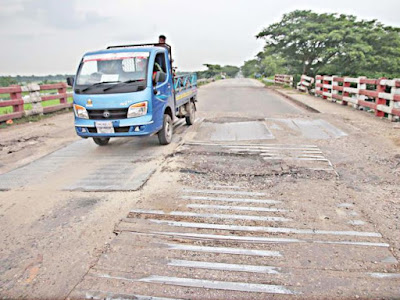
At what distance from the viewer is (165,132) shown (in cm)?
690

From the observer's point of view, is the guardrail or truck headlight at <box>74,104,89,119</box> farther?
the guardrail

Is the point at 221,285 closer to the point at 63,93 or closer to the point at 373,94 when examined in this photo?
the point at 373,94

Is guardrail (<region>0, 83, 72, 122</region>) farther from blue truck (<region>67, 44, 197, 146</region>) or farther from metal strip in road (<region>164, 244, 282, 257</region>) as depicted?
metal strip in road (<region>164, 244, 282, 257</region>)

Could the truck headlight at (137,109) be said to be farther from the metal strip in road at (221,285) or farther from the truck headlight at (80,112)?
the metal strip in road at (221,285)

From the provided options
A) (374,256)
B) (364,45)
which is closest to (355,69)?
(364,45)

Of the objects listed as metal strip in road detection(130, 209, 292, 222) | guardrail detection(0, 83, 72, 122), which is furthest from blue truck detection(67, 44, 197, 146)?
guardrail detection(0, 83, 72, 122)

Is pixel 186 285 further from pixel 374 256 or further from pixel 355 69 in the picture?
pixel 355 69

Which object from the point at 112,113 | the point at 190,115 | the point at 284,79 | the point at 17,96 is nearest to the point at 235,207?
the point at 112,113

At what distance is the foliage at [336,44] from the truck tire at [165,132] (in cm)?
1966

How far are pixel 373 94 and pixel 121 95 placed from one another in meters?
8.95

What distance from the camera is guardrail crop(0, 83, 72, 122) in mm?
10155

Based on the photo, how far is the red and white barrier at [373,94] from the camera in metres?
9.30

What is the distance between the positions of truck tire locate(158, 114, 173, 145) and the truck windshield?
111 cm

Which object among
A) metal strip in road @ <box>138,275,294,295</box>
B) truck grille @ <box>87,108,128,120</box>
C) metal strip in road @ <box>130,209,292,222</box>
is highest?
truck grille @ <box>87,108,128,120</box>
